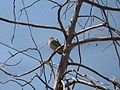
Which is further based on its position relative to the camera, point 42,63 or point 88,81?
point 42,63

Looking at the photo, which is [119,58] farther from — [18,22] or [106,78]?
[18,22]

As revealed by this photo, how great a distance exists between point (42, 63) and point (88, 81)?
8.4 inches

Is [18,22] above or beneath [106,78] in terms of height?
above

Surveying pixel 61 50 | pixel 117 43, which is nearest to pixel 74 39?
pixel 61 50

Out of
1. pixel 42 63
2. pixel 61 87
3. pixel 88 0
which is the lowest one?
pixel 61 87

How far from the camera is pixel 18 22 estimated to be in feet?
3.67

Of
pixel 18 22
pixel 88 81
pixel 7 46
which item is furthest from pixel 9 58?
pixel 88 81

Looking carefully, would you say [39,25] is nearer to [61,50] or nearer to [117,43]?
[61,50]

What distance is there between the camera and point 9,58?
126cm

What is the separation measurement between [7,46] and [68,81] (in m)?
0.26

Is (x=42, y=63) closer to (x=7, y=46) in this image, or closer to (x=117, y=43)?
(x=7, y=46)

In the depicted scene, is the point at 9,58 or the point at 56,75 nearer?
the point at 56,75

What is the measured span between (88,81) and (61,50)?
7.4 inches

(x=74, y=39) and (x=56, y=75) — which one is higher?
(x=74, y=39)
